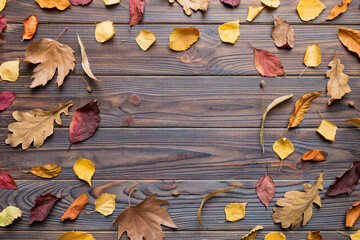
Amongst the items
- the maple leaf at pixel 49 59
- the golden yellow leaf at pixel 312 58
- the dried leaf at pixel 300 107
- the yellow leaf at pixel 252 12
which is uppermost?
the yellow leaf at pixel 252 12

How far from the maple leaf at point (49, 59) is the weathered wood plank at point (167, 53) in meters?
0.03

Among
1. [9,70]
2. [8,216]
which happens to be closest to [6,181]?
[8,216]

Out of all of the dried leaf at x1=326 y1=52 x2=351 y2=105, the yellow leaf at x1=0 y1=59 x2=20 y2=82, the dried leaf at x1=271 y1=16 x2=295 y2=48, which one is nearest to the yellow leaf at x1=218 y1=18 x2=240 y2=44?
the dried leaf at x1=271 y1=16 x2=295 y2=48

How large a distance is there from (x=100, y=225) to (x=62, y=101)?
405 millimetres

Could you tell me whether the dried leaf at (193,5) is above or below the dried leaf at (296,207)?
above

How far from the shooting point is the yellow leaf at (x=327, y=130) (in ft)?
2.83

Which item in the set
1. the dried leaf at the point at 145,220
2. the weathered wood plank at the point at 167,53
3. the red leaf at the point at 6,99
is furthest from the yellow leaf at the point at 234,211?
the red leaf at the point at 6,99

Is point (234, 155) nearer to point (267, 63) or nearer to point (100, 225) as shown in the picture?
point (267, 63)

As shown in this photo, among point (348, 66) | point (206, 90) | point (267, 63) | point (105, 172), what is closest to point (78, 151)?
point (105, 172)

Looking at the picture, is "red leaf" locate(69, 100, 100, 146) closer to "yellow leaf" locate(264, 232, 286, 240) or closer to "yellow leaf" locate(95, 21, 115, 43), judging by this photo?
"yellow leaf" locate(95, 21, 115, 43)

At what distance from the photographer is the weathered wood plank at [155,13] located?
34.8 inches

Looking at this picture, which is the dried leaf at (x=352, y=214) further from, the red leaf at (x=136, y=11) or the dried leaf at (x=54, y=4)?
the dried leaf at (x=54, y=4)

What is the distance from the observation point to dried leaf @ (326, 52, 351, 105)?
0.87 m

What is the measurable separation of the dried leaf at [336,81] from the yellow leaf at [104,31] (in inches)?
27.8
